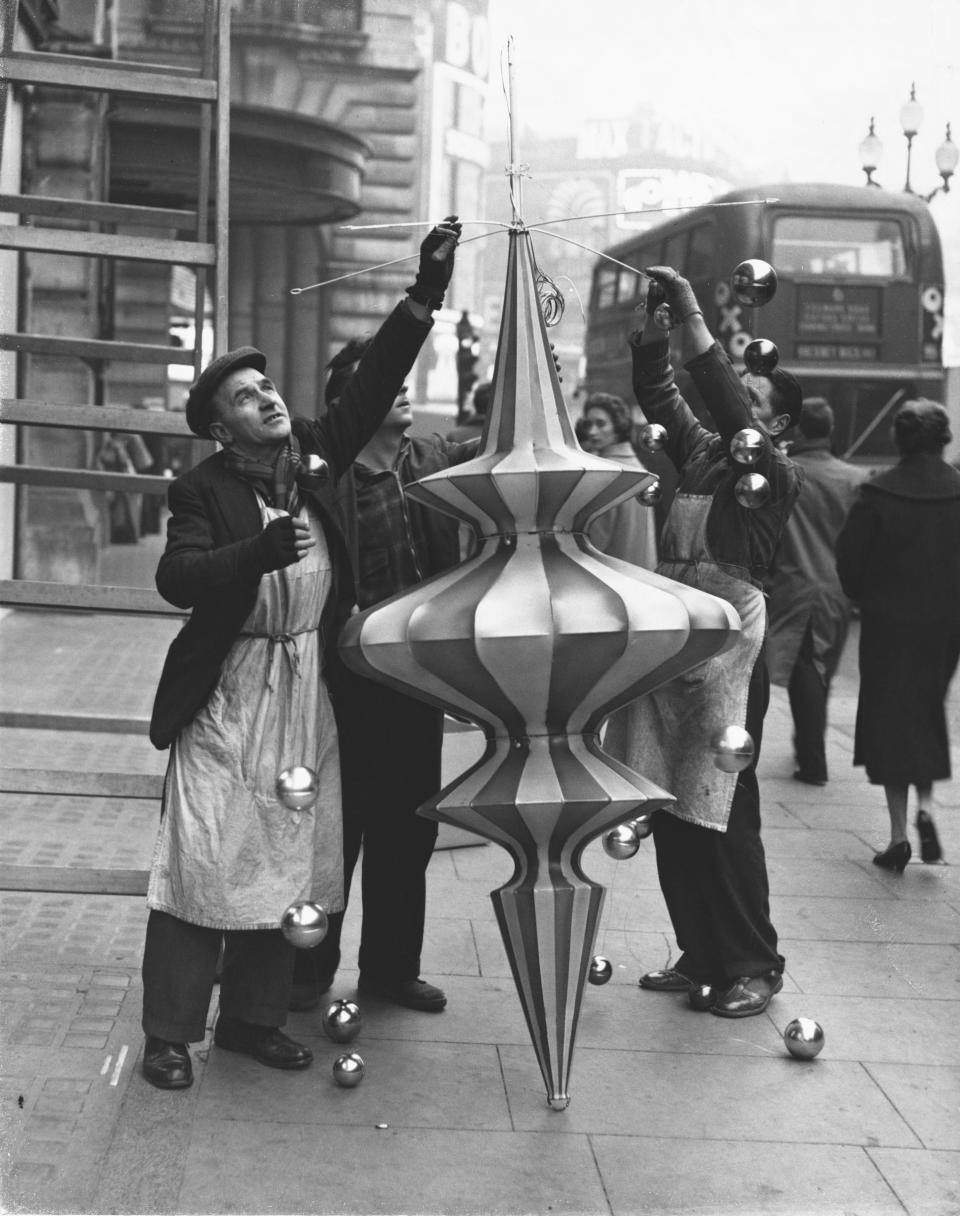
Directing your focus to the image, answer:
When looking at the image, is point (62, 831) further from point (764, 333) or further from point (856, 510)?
point (764, 333)

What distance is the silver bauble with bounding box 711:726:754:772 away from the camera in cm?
364

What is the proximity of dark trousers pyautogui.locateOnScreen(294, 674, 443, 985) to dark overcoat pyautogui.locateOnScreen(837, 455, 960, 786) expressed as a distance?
2.64m

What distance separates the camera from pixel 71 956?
15.4ft

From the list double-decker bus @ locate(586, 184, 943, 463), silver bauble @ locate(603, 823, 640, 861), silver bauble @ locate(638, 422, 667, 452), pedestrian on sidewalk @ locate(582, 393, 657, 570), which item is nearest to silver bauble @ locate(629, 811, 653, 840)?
silver bauble @ locate(603, 823, 640, 861)

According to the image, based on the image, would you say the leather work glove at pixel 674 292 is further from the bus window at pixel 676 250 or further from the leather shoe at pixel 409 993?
the bus window at pixel 676 250

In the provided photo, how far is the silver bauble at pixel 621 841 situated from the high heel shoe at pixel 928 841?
2.91 m

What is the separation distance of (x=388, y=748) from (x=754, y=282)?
5.03 ft

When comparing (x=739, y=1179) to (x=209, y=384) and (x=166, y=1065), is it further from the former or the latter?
(x=209, y=384)

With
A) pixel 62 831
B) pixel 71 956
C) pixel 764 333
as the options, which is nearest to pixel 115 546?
pixel 764 333

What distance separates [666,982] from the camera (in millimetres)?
4574

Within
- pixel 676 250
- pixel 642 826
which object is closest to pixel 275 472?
pixel 642 826

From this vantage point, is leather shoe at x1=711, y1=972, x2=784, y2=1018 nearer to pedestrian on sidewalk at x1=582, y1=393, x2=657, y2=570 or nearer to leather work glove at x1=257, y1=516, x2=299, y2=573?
leather work glove at x1=257, y1=516, x2=299, y2=573

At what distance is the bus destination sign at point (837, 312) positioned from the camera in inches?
599

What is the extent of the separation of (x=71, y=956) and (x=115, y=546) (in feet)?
51.0
